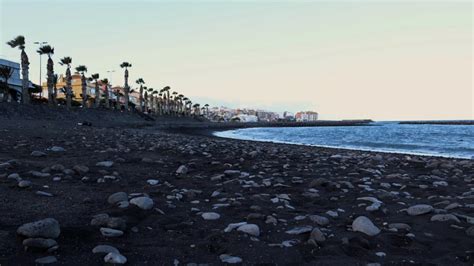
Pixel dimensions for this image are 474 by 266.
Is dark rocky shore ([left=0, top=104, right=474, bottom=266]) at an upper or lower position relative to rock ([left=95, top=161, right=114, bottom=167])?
lower

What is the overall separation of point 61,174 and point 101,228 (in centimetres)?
366

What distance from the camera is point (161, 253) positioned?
408 centimetres

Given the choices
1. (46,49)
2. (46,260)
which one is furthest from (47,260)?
(46,49)

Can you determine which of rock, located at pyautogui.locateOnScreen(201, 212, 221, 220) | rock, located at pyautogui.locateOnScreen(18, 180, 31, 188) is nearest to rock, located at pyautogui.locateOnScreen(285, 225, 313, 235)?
rock, located at pyautogui.locateOnScreen(201, 212, 221, 220)

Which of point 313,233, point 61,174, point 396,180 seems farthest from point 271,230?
point 396,180

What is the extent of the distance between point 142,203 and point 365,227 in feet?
10.4

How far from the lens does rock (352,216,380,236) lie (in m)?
4.96

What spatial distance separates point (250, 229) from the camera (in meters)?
4.86

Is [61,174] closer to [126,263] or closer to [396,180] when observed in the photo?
[126,263]

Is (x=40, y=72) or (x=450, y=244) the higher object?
(x=40, y=72)

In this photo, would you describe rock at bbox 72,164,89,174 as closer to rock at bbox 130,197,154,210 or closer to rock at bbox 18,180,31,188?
rock at bbox 18,180,31,188

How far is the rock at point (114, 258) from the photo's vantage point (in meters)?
3.71

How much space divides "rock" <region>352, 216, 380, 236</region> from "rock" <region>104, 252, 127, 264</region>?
2975 mm

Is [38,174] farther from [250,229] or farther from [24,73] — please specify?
[24,73]
